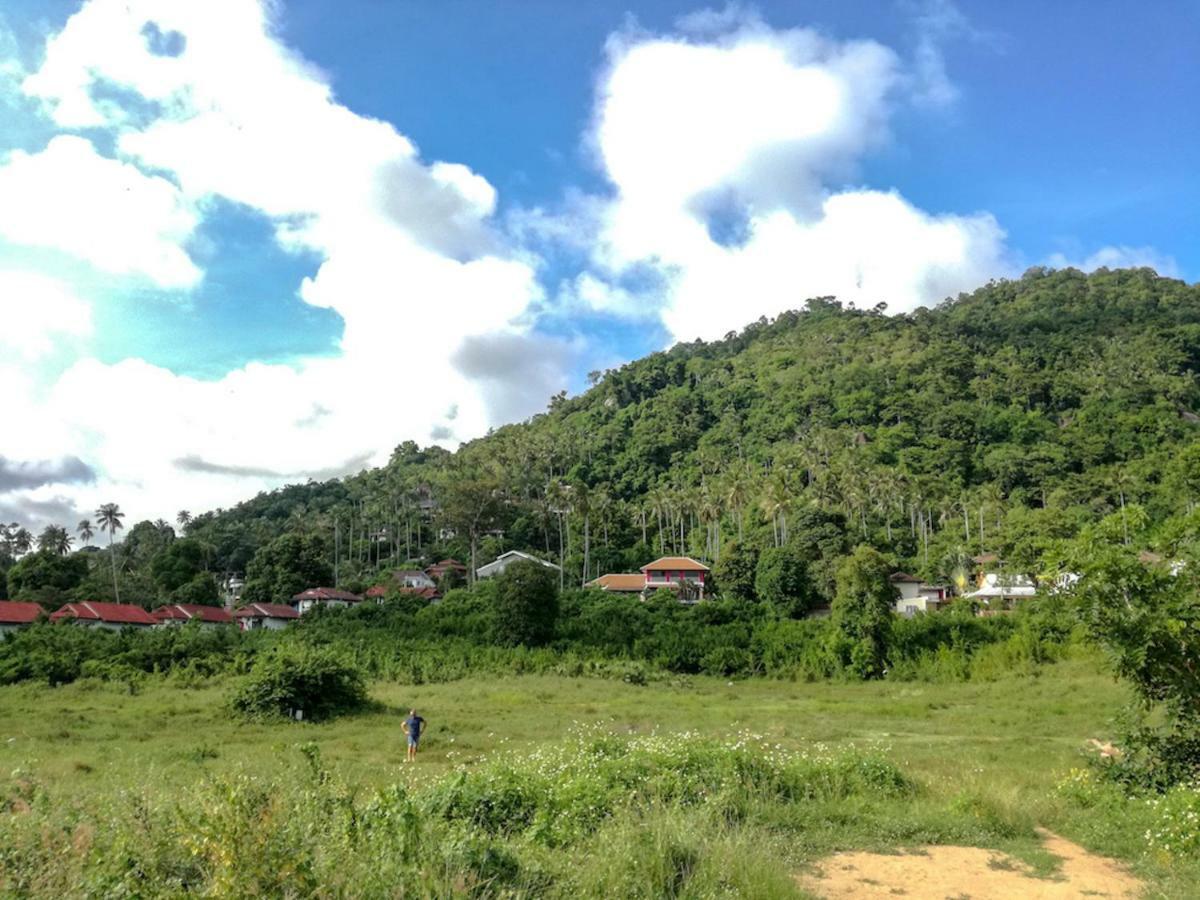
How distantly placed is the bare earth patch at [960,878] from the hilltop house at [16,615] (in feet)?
192

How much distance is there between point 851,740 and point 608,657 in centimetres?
2420

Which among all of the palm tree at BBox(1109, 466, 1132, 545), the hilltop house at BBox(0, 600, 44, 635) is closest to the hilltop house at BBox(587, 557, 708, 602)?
the palm tree at BBox(1109, 466, 1132, 545)

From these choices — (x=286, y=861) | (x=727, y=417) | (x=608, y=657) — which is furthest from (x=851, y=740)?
(x=727, y=417)

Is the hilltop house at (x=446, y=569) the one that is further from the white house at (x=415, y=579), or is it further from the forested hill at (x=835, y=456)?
the forested hill at (x=835, y=456)

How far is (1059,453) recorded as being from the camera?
229ft

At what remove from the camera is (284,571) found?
68.1 meters

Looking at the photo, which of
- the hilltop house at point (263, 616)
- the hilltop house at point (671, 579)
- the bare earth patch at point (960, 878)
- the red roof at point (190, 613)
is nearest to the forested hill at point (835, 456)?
the hilltop house at point (671, 579)

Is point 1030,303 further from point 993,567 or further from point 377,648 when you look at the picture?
point 377,648

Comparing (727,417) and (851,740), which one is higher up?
(727,417)

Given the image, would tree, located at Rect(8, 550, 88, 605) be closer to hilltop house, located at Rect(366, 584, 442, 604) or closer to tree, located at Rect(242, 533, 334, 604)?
tree, located at Rect(242, 533, 334, 604)

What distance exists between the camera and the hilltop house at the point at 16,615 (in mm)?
51250

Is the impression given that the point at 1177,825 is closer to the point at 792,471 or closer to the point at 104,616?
the point at 104,616

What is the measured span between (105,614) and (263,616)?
10.5m

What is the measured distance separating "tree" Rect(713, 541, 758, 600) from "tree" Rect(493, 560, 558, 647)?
44.1 ft
